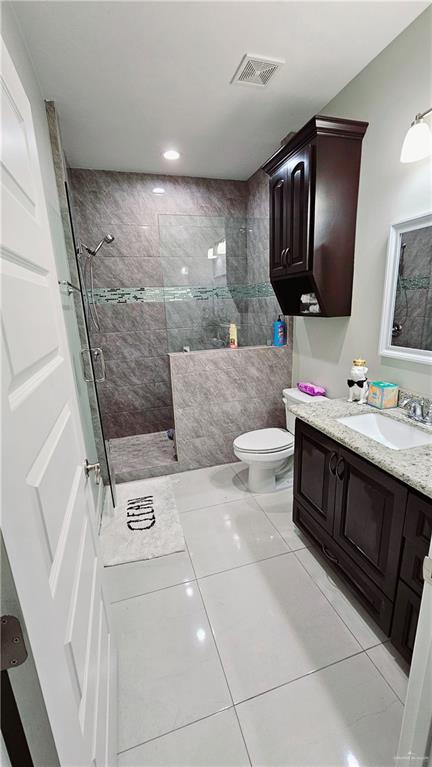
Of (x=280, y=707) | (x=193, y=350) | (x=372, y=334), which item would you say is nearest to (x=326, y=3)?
(x=372, y=334)

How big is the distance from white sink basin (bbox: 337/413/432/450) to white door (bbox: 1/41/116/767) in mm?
1352

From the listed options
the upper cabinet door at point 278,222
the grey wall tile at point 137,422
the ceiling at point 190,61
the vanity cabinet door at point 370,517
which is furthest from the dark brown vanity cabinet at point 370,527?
the grey wall tile at point 137,422

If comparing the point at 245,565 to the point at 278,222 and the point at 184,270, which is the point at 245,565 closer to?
the point at 278,222

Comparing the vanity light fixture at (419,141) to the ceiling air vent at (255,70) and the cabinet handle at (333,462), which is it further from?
the cabinet handle at (333,462)

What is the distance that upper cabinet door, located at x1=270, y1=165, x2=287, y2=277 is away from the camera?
7.30ft

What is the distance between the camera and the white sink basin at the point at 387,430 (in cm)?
162

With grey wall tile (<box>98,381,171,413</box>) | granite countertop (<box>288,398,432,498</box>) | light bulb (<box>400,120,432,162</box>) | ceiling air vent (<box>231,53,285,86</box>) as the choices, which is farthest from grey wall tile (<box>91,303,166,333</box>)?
light bulb (<box>400,120,432,162</box>)

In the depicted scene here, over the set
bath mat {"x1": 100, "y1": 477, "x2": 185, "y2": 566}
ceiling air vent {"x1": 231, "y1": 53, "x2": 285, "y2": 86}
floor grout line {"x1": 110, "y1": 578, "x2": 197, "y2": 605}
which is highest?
ceiling air vent {"x1": 231, "y1": 53, "x2": 285, "y2": 86}

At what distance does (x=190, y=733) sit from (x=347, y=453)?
1.22 metres

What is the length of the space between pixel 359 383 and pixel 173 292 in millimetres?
1847

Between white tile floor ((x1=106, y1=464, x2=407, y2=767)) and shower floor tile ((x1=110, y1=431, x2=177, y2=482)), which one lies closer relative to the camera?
white tile floor ((x1=106, y1=464, x2=407, y2=767))

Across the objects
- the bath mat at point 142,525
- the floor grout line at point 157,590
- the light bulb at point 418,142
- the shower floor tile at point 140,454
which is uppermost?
the light bulb at point 418,142

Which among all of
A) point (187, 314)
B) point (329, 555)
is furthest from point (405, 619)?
point (187, 314)

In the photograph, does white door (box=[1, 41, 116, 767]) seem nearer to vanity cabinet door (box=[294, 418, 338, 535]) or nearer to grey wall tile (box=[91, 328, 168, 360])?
vanity cabinet door (box=[294, 418, 338, 535])
